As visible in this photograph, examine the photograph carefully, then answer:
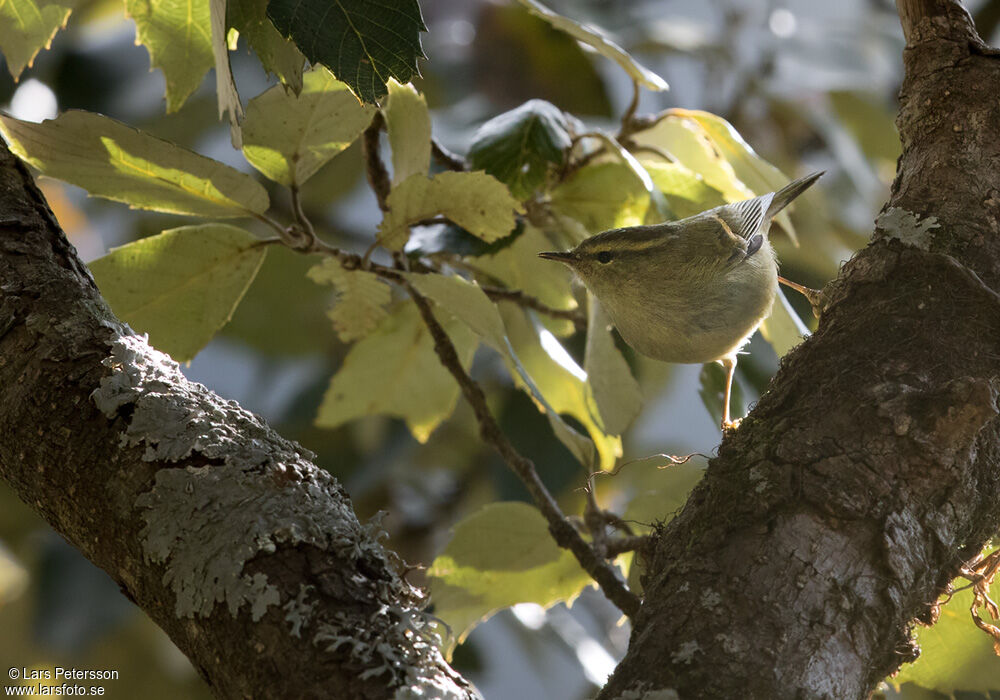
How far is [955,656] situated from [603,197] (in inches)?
34.4

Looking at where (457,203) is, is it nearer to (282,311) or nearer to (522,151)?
(522,151)

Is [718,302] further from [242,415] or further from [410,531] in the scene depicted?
[410,531]

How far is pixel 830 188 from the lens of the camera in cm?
306

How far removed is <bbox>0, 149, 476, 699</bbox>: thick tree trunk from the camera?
2.65 feet

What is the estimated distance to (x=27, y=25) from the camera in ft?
4.23

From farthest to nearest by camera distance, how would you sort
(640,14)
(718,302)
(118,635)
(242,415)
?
1. (640,14)
2. (118,635)
3. (718,302)
4. (242,415)

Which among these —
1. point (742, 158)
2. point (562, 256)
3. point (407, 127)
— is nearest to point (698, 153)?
point (742, 158)

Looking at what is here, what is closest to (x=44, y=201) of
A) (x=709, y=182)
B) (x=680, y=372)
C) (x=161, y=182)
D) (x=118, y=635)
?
(x=161, y=182)

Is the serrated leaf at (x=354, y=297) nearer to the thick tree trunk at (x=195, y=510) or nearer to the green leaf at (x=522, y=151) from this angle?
the green leaf at (x=522, y=151)

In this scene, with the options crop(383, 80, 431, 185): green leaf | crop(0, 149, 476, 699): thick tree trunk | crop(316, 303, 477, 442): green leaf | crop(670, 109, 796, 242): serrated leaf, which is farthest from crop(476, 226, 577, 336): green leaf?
crop(0, 149, 476, 699): thick tree trunk

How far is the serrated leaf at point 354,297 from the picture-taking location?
1.48m

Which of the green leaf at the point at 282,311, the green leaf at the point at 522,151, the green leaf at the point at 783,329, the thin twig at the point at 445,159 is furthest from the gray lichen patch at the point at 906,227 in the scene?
the green leaf at the point at 282,311

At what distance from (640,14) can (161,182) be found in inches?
96.7

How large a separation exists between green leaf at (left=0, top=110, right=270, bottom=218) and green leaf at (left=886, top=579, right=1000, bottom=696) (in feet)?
3.66
